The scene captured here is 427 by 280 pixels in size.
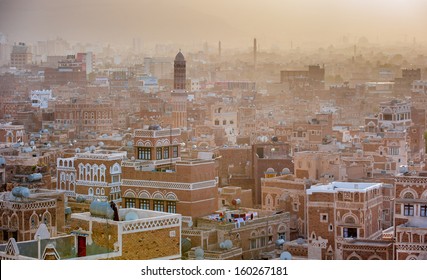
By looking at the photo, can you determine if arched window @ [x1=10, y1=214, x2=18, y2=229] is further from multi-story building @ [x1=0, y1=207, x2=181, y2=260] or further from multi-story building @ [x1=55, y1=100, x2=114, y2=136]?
multi-story building @ [x1=55, y1=100, x2=114, y2=136]

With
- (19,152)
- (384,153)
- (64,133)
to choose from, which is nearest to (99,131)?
(64,133)

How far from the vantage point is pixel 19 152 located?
41.4 feet

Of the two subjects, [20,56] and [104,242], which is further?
[20,56]

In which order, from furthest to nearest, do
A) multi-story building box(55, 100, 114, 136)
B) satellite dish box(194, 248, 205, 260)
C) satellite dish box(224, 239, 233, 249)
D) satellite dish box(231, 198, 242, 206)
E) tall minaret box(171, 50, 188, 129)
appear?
multi-story building box(55, 100, 114, 136), tall minaret box(171, 50, 188, 129), satellite dish box(231, 198, 242, 206), satellite dish box(224, 239, 233, 249), satellite dish box(194, 248, 205, 260)

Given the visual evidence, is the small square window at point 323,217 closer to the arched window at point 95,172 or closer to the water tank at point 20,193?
the arched window at point 95,172

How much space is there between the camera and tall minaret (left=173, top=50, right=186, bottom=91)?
1124cm

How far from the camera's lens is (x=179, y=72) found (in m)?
12.8

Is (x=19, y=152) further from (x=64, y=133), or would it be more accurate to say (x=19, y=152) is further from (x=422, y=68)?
(x=422, y=68)

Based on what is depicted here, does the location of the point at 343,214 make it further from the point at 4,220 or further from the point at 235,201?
the point at 4,220

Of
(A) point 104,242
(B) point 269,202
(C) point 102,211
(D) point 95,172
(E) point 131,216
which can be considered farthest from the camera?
(B) point 269,202

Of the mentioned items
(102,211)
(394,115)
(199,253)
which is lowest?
(199,253)

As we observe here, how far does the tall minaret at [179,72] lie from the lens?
11238 millimetres

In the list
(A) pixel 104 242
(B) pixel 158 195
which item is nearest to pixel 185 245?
(B) pixel 158 195

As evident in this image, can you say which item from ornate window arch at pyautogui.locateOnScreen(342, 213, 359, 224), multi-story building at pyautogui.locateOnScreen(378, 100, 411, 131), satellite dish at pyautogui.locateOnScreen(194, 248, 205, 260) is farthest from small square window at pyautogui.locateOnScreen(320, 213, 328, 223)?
multi-story building at pyautogui.locateOnScreen(378, 100, 411, 131)
